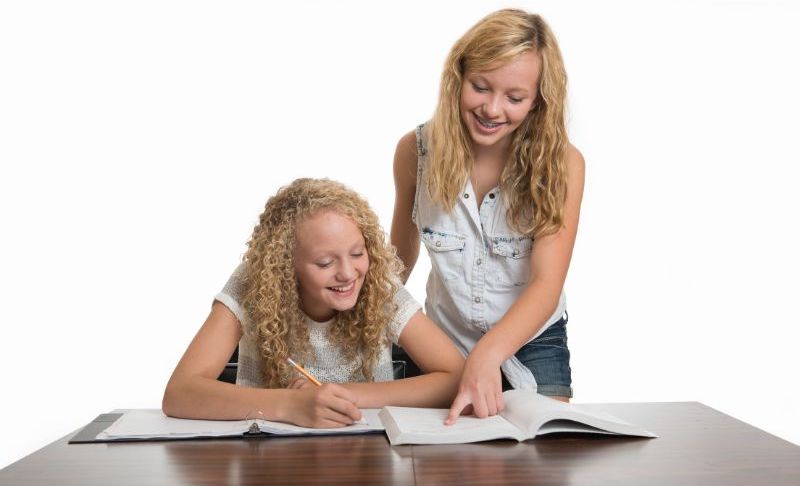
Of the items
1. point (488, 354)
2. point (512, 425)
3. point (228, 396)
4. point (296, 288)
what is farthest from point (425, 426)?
point (296, 288)

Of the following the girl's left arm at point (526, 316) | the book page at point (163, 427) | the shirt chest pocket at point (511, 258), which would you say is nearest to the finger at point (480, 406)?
the girl's left arm at point (526, 316)

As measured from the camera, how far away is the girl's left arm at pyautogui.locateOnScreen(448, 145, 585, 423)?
1676 mm

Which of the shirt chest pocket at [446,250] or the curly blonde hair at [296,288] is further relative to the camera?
the shirt chest pocket at [446,250]

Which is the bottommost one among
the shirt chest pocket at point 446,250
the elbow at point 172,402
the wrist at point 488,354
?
the elbow at point 172,402

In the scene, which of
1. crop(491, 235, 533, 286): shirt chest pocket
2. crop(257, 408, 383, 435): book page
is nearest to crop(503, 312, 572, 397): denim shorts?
crop(491, 235, 533, 286): shirt chest pocket

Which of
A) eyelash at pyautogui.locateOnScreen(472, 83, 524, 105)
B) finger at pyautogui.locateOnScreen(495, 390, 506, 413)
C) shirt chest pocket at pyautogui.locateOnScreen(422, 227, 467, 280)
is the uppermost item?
eyelash at pyautogui.locateOnScreen(472, 83, 524, 105)

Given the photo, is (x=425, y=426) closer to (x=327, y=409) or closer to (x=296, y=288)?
(x=327, y=409)

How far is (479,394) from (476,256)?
646 mm

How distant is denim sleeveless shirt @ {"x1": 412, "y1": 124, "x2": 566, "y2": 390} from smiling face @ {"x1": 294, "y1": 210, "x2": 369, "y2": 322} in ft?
1.04

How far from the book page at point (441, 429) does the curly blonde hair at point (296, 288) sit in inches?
16.2

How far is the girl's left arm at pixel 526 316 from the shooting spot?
5.50 feet

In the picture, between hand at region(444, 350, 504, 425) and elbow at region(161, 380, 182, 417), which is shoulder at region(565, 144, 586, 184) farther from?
elbow at region(161, 380, 182, 417)

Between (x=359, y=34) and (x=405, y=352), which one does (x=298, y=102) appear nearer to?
(x=359, y=34)

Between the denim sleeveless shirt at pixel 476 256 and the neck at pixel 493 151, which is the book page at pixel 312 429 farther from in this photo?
the neck at pixel 493 151
